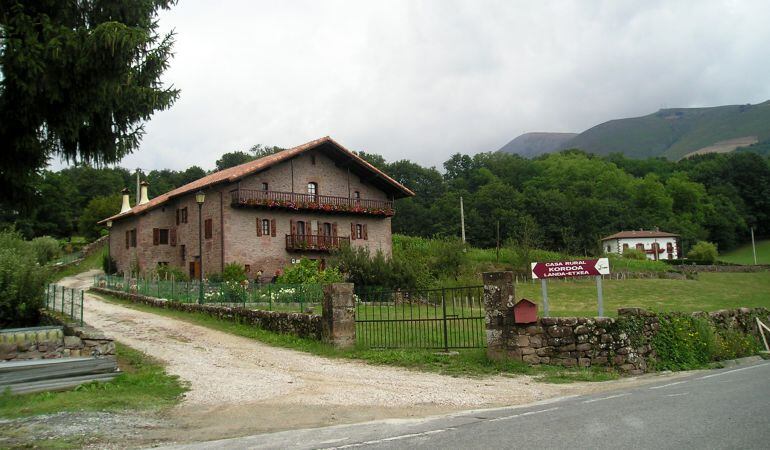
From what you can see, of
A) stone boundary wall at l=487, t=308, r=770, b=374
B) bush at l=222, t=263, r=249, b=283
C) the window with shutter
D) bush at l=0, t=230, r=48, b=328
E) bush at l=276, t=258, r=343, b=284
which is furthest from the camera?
the window with shutter

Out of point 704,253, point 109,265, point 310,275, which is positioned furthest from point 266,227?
point 704,253

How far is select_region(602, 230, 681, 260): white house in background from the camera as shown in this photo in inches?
3652

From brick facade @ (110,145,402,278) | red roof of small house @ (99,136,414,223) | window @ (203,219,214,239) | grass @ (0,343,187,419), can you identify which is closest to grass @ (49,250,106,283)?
brick facade @ (110,145,402,278)

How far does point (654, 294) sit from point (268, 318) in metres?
29.8

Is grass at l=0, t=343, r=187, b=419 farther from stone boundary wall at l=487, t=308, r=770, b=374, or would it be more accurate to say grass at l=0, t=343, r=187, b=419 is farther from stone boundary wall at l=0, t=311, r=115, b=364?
stone boundary wall at l=487, t=308, r=770, b=374

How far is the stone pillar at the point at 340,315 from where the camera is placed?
15.2 metres

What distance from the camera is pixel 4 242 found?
2038 cm

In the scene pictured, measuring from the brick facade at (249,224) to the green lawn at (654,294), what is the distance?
13.6 m

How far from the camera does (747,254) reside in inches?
3789

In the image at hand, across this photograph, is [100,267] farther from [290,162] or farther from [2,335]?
[2,335]

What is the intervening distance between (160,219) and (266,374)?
38024 mm

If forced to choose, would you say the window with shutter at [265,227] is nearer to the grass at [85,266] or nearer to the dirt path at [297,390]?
the grass at [85,266]

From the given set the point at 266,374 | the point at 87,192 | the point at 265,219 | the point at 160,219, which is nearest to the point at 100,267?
the point at 160,219

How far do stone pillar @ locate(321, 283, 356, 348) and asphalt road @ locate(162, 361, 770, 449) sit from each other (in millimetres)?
7005
